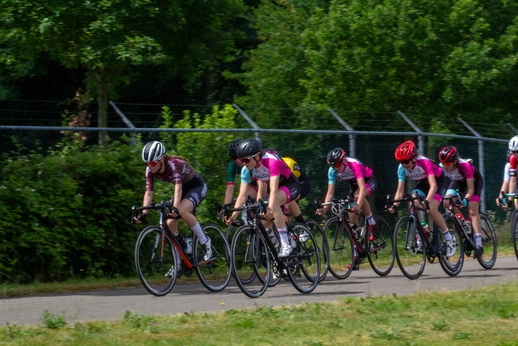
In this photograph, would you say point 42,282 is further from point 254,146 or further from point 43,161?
point 254,146

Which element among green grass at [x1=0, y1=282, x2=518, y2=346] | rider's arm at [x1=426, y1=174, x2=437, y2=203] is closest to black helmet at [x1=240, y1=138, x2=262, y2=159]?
green grass at [x1=0, y1=282, x2=518, y2=346]

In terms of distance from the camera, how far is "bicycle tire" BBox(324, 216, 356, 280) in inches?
531

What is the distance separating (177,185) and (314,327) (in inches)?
143

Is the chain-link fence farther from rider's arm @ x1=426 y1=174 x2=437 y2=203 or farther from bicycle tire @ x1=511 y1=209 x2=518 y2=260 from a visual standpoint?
bicycle tire @ x1=511 y1=209 x2=518 y2=260

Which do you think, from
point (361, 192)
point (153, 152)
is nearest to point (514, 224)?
point (361, 192)

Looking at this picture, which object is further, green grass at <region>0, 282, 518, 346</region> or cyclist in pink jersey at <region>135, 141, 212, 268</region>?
cyclist in pink jersey at <region>135, 141, 212, 268</region>

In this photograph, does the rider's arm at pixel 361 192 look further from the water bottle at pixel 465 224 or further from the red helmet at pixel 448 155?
the water bottle at pixel 465 224

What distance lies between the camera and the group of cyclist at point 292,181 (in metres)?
11.3

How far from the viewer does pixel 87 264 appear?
13.1 metres

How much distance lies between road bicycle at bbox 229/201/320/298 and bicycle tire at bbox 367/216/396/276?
7.77 feet

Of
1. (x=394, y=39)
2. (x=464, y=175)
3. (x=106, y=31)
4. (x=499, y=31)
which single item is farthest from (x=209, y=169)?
(x=499, y=31)

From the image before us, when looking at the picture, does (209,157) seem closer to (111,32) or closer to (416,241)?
(416,241)

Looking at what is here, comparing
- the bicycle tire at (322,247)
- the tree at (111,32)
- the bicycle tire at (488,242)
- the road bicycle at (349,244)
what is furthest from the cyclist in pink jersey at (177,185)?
the tree at (111,32)

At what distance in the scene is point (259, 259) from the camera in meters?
11.2
